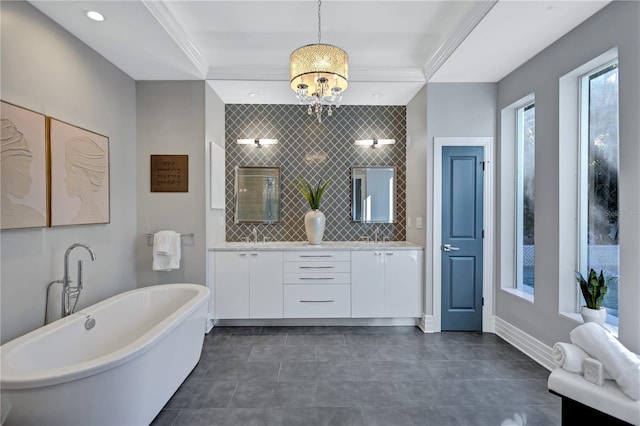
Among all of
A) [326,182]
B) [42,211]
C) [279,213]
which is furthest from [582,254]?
[42,211]

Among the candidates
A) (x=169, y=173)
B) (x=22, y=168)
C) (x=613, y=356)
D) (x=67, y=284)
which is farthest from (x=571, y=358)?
(x=169, y=173)

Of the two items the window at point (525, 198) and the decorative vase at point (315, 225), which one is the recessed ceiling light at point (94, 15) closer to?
the decorative vase at point (315, 225)

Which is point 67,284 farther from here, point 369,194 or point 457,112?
point 457,112

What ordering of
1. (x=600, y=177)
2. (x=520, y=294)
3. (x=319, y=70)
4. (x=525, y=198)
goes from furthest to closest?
(x=525, y=198) → (x=520, y=294) → (x=600, y=177) → (x=319, y=70)

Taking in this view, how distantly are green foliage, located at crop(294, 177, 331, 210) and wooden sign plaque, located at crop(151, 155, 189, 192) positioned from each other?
136 centimetres

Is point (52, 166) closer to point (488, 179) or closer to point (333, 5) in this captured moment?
point (333, 5)

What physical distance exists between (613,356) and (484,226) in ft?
6.19

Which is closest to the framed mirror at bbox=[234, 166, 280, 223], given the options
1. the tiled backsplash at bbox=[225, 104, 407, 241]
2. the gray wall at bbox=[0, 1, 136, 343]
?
the tiled backsplash at bbox=[225, 104, 407, 241]

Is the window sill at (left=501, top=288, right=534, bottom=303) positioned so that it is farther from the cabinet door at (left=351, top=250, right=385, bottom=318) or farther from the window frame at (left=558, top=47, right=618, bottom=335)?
the cabinet door at (left=351, top=250, right=385, bottom=318)

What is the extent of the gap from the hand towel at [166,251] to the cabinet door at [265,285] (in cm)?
77

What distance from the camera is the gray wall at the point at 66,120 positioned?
1893mm

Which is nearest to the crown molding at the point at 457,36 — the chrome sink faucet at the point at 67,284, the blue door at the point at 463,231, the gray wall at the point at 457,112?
the gray wall at the point at 457,112

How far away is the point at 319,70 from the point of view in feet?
6.88

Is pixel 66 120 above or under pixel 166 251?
above
